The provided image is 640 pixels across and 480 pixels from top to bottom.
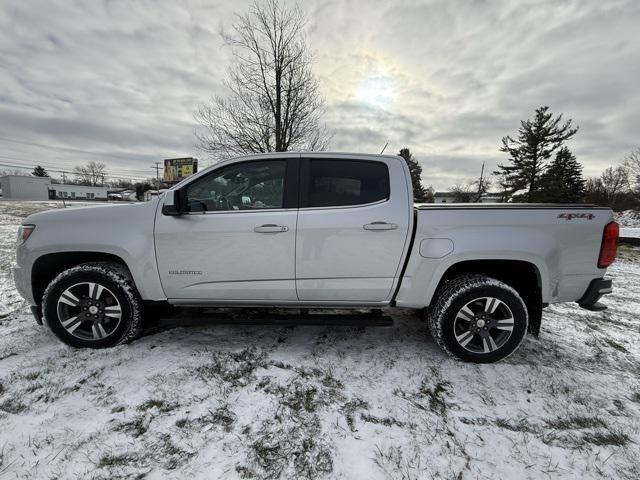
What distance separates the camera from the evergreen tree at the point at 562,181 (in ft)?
96.2

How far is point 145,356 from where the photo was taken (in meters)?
2.77

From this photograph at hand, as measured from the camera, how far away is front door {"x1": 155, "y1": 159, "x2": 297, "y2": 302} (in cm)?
270

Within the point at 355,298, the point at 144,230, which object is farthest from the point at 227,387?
the point at 144,230

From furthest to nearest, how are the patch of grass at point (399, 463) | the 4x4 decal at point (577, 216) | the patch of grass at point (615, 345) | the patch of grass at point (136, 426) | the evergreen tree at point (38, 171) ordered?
1. the evergreen tree at point (38, 171)
2. the patch of grass at point (615, 345)
3. the 4x4 decal at point (577, 216)
4. the patch of grass at point (136, 426)
5. the patch of grass at point (399, 463)

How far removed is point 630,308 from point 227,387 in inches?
209

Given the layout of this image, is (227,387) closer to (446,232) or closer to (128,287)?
(128,287)

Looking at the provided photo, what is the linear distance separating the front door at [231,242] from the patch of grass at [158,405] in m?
0.90

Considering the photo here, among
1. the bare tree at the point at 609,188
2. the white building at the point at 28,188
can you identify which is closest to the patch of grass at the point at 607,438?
the bare tree at the point at 609,188

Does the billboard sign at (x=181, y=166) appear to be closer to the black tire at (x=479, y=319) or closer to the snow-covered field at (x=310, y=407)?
the snow-covered field at (x=310, y=407)

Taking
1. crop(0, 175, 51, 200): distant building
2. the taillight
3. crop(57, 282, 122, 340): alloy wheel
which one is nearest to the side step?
crop(57, 282, 122, 340): alloy wheel

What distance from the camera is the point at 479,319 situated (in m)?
2.69

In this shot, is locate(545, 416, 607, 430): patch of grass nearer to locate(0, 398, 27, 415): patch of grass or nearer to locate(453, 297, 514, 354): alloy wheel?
locate(453, 297, 514, 354): alloy wheel

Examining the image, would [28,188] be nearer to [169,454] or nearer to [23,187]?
[23,187]

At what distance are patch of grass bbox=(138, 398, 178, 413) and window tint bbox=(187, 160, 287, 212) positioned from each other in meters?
1.56
